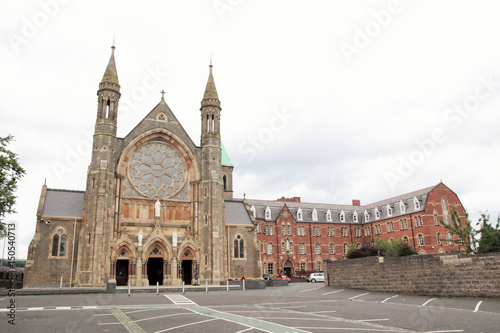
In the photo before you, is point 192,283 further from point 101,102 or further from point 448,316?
point 448,316

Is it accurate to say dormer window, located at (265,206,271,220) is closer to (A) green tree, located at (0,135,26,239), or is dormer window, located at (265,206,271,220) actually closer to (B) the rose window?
(B) the rose window

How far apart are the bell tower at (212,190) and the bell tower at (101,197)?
897 centimetres

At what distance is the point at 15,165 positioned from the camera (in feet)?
92.6

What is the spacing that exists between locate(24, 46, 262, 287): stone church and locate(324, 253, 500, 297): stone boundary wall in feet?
47.5

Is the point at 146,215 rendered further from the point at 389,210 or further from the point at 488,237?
the point at 389,210

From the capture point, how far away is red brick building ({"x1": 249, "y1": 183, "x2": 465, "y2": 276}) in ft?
198

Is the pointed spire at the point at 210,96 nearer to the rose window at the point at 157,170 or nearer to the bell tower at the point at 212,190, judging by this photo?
the bell tower at the point at 212,190

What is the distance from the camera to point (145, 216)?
3897 centimetres

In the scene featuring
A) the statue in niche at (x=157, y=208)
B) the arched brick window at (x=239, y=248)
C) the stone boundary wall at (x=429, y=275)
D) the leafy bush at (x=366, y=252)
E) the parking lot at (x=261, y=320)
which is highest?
the statue in niche at (x=157, y=208)

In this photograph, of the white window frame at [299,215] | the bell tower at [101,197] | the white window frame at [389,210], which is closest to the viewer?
the bell tower at [101,197]

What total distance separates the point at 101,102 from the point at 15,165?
13208 millimetres

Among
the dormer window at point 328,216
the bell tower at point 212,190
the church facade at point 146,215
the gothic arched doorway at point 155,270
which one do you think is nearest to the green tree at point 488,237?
the church facade at point 146,215

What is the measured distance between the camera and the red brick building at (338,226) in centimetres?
6050

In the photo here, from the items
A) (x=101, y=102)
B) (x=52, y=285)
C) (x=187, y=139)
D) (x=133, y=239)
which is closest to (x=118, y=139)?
(x=101, y=102)
